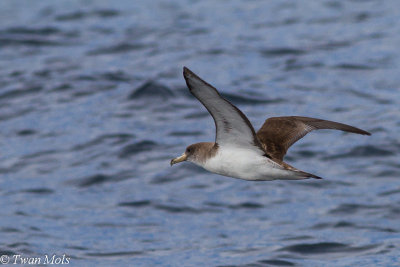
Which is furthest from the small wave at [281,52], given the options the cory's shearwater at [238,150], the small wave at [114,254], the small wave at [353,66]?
the cory's shearwater at [238,150]

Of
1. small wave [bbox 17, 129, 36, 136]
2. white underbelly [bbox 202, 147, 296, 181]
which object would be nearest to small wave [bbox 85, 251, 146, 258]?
white underbelly [bbox 202, 147, 296, 181]

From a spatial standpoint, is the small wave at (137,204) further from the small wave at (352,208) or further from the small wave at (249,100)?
the small wave at (249,100)

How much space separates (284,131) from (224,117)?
1.95 meters

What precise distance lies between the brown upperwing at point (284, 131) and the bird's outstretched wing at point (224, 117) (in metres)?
0.98

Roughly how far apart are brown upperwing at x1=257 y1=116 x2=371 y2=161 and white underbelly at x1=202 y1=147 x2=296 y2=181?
31.8 inches

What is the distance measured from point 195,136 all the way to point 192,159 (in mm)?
6692

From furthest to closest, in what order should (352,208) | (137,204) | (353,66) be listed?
1. (353,66)
2. (137,204)
3. (352,208)

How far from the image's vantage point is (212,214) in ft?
44.3

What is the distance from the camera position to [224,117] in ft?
26.8


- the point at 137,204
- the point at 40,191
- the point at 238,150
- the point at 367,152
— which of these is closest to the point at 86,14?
the point at 40,191

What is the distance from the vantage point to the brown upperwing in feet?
31.6

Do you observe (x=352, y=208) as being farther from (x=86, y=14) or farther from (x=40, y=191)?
(x=86, y=14)

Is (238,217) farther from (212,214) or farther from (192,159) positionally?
(192,159)

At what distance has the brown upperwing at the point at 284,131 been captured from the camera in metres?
9.63
